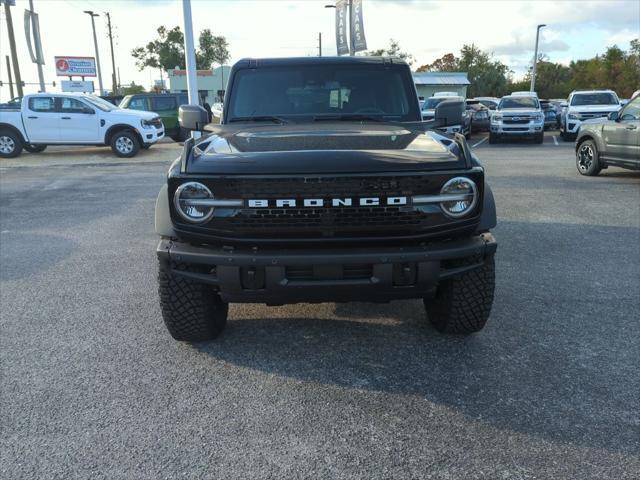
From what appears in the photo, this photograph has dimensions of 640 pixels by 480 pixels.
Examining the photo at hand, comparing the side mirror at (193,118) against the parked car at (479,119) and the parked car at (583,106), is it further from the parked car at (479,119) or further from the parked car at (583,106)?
the parked car at (479,119)

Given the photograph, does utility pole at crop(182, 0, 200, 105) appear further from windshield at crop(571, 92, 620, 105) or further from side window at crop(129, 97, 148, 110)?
windshield at crop(571, 92, 620, 105)

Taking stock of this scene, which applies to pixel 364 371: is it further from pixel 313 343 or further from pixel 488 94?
pixel 488 94

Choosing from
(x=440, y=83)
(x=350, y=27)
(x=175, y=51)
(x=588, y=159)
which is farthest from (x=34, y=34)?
(x=175, y=51)

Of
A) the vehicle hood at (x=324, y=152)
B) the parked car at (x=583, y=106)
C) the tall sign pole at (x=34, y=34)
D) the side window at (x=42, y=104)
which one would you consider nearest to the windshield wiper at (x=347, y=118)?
the vehicle hood at (x=324, y=152)

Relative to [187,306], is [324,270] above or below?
above

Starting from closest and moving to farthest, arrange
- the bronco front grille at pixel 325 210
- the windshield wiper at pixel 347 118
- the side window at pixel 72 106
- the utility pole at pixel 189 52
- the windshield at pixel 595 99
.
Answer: the bronco front grille at pixel 325 210, the windshield wiper at pixel 347 118, the side window at pixel 72 106, the utility pole at pixel 189 52, the windshield at pixel 595 99

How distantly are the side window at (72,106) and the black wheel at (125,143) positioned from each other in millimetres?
1005

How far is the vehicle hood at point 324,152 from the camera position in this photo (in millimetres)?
2900

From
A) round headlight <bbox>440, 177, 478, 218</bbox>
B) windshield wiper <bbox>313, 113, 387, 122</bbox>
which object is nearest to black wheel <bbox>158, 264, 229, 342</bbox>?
round headlight <bbox>440, 177, 478, 218</bbox>

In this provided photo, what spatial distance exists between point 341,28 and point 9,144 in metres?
12.8

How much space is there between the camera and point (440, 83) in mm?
55531

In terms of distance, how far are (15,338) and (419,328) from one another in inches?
110

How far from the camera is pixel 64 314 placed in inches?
166

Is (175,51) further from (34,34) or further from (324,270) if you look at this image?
(324,270)
